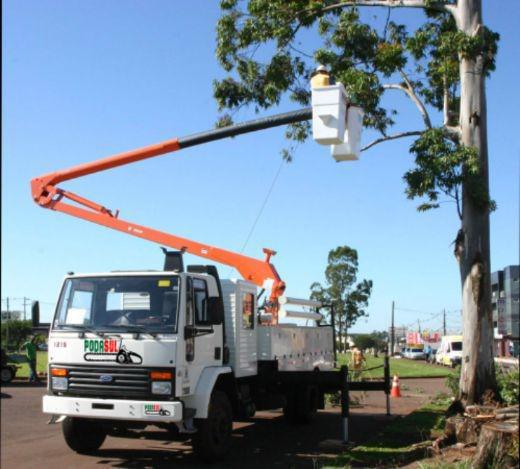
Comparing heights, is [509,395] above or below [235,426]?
above

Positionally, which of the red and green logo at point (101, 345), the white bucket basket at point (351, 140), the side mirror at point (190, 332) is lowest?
the red and green logo at point (101, 345)

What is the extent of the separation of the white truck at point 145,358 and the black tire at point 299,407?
9.44 ft

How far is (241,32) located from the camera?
44.1 feet

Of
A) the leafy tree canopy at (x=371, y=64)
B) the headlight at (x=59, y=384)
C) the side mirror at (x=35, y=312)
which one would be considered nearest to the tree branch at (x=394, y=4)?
the leafy tree canopy at (x=371, y=64)

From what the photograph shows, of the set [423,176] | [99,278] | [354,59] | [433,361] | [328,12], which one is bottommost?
[433,361]

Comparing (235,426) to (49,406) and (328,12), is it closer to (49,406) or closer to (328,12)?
(49,406)

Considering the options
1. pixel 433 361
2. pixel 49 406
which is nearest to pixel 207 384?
pixel 49 406

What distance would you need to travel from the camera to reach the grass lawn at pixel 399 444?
8898 millimetres

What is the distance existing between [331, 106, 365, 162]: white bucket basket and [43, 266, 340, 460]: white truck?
131 inches

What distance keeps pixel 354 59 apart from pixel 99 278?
6.97 m

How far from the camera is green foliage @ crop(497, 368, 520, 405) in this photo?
10.5 m

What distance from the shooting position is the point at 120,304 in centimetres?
910

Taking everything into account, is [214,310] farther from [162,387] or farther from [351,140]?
[351,140]

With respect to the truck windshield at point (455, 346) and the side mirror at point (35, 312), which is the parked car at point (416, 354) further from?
the side mirror at point (35, 312)
